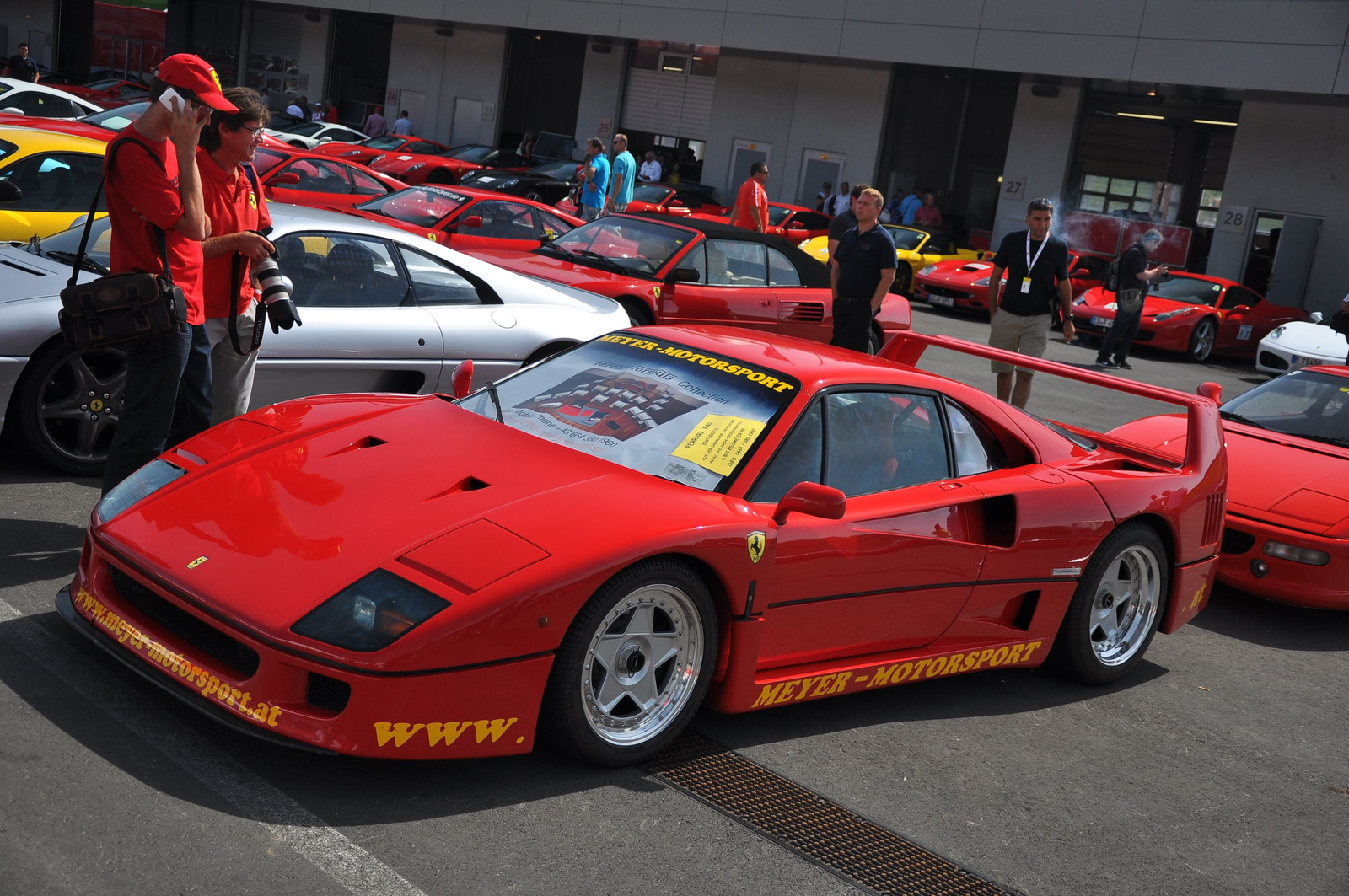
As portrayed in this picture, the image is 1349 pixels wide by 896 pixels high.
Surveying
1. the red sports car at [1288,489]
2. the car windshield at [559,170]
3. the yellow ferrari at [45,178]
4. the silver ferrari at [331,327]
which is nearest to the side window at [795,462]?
the silver ferrari at [331,327]

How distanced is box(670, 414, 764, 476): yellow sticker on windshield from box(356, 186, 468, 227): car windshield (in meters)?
8.66

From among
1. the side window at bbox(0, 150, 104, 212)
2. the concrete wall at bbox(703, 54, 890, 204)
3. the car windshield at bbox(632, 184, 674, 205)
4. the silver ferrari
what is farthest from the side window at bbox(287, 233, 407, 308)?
the concrete wall at bbox(703, 54, 890, 204)

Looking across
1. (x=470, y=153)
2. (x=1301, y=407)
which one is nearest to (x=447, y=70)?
(x=470, y=153)

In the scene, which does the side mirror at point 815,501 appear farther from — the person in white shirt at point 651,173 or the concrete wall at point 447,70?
the concrete wall at point 447,70

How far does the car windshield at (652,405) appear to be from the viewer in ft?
13.3

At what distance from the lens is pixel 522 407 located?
4.40 meters

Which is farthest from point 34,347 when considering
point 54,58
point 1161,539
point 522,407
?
point 54,58

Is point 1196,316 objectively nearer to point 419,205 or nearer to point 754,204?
point 754,204

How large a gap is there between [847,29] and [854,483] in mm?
24438

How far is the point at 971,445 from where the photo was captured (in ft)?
15.4

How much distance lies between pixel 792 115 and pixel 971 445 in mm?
26503

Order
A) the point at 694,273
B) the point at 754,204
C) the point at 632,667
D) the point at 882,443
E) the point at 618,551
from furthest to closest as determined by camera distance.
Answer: the point at 754,204
the point at 694,273
the point at 882,443
the point at 632,667
the point at 618,551

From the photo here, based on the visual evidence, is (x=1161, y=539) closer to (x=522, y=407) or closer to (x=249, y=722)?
(x=522, y=407)

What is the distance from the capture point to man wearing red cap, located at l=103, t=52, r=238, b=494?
4250 mm
